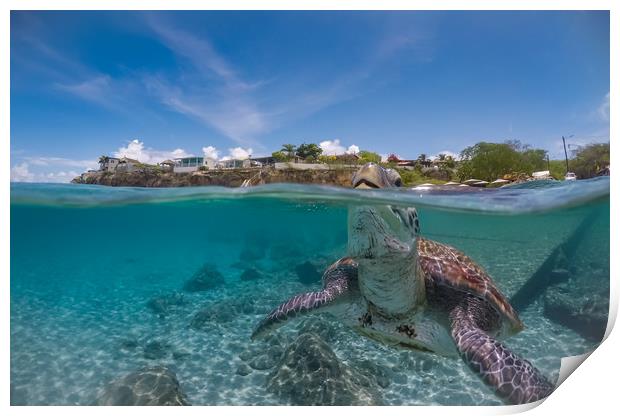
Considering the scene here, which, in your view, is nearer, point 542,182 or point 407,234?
point 407,234

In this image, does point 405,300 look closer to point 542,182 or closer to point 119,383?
point 119,383

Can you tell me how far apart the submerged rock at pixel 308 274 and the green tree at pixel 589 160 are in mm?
7043

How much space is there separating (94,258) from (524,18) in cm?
3904

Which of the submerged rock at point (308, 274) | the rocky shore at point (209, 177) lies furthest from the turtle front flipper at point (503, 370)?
the submerged rock at point (308, 274)

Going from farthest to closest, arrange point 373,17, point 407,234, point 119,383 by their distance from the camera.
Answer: point 373,17
point 119,383
point 407,234

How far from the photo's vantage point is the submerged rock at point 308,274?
10.9 meters

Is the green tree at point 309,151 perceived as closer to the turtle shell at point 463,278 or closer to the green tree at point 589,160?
the green tree at point 589,160

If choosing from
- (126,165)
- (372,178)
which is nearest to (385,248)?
(372,178)

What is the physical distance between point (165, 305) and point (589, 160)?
9934mm

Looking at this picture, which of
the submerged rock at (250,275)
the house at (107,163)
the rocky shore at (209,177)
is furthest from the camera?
the submerged rock at (250,275)

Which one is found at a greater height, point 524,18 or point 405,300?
point 524,18

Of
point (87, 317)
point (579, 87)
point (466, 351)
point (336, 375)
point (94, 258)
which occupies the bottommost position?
point (94, 258)

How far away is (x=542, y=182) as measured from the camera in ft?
27.6

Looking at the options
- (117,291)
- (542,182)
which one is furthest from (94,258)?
(542,182)
